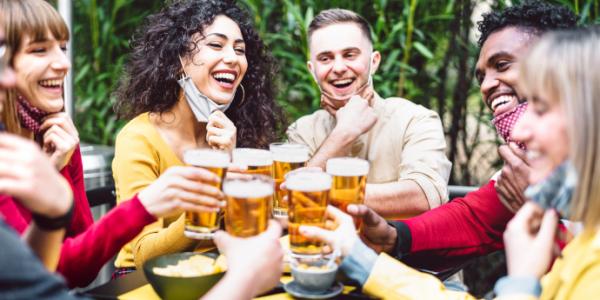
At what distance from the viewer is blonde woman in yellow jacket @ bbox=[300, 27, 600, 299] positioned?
3.72 feet

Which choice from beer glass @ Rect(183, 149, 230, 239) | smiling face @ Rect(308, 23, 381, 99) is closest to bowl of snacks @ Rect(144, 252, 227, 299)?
beer glass @ Rect(183, 149, 230, 239)

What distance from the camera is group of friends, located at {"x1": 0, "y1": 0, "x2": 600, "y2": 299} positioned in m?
1.15

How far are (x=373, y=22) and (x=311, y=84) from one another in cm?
61

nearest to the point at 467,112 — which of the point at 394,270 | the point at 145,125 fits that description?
the point at 145,125

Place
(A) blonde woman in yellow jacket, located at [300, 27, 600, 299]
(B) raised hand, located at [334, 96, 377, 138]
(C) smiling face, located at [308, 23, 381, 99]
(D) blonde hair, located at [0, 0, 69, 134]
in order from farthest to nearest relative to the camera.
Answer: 1. (C) smiling face, located at [308, 23, 381, 99]
2. (B) raised hand, located at [334, 96, 377, 138]
3. (D) blonde hair, located at [0, 0, 69, 134]
4. (A) blonde woman in yellow jacket, located at [300, 27, 600, 299]

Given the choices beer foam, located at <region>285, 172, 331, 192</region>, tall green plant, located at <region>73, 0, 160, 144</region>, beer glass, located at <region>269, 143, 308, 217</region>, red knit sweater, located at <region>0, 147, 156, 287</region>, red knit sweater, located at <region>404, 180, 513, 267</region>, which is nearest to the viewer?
beer foam, located at <region>285, 172, 331, 192</region>

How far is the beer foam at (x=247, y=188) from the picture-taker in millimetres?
1388

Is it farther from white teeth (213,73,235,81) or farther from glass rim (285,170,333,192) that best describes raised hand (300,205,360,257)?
white teeth (213,73,235,81)

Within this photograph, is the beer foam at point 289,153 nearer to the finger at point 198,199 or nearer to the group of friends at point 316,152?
the group of friends at point 316,152

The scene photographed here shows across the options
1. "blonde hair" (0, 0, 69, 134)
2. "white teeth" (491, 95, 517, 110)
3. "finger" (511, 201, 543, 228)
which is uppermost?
"blonde hair" (0, 0, 69, 134)

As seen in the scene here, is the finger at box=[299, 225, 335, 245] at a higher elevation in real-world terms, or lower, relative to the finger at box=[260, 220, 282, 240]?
lower

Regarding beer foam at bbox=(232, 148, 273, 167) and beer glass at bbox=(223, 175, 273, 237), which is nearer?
beer glass at bbox=(223, 175, 273, 237)

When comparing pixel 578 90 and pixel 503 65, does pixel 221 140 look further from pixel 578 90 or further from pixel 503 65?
pixel 578 90

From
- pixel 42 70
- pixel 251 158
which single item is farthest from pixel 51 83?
pixel 251 158
